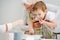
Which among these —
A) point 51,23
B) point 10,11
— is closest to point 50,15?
point 51,23

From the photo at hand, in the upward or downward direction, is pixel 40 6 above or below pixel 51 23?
above

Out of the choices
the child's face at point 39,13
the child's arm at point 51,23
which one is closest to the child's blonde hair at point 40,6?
the child's face at point 39,13

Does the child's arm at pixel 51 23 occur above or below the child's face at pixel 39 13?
below

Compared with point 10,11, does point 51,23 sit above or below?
below

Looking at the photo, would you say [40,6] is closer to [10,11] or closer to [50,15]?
[50,15]

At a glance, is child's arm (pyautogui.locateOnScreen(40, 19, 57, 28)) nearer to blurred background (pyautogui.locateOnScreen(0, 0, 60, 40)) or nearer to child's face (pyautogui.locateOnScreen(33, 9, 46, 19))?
child's face (pyautogui.locateOnScreen(33, 9, 46, 19))

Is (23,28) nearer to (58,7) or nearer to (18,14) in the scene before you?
(18,14)

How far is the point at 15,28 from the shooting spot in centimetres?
119

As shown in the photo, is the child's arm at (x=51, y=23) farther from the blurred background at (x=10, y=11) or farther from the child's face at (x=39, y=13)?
the blurred background at (x=10, y=11)

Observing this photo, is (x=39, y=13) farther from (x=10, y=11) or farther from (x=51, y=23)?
(x=10, y=11)

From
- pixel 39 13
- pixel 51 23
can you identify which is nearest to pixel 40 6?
pixel 39 13

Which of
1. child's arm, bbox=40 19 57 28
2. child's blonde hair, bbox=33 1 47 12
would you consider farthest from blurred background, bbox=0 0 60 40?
child's arm, bbox=40 19 57 28

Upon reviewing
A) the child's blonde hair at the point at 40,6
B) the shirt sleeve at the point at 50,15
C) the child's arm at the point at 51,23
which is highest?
the child's blonde hair at the point at 40,6

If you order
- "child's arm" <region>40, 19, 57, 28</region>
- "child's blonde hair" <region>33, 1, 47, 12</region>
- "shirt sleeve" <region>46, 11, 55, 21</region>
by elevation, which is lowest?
"child's arm" <region>40, 19, 57, 28</region>
